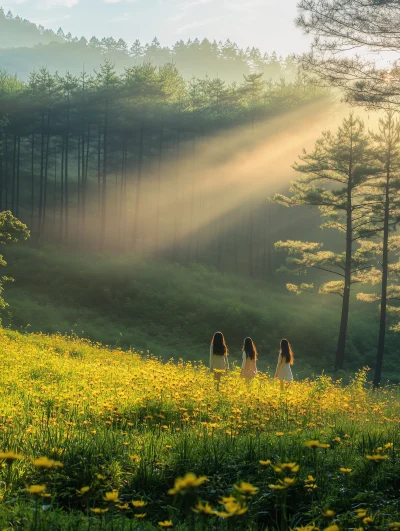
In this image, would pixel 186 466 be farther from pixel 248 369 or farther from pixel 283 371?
pixel 283 371

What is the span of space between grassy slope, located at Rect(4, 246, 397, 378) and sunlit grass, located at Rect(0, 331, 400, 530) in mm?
16788

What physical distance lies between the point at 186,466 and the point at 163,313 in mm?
24852

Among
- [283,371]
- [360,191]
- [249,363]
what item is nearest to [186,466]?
[249,363]

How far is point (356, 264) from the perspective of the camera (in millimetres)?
27094

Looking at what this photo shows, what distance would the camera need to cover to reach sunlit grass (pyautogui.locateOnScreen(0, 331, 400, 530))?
4.14 meters

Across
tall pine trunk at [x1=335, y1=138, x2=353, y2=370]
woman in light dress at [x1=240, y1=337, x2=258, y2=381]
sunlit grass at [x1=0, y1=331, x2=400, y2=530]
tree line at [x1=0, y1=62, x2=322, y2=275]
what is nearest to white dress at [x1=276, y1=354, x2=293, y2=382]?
woman in light dress at [x1=240, y1=337, x2=258, y2=381]

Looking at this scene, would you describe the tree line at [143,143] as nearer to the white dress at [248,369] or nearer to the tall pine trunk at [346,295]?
the tall pine trunk at [346,295]

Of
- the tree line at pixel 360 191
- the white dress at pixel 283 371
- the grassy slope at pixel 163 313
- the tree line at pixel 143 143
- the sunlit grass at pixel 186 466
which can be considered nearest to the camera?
the sunlit grass at pixel 186 466

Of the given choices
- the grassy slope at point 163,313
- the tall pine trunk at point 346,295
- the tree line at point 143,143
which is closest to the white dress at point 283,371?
the grassy slope at point 163,313

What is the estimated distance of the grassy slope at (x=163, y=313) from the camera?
1053 inches

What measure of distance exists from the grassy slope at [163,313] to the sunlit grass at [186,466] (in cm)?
1679

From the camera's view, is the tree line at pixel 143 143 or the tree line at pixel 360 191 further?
the tree line at pixel 143 143

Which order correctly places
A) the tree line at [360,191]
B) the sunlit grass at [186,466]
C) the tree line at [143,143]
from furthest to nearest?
the tree line at [143,143] < the tree line at [360,191] < the sunlit grass at [186,466]

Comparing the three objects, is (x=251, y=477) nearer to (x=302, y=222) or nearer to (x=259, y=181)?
(x=259, y=181)
